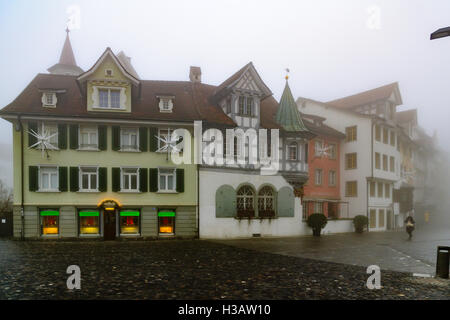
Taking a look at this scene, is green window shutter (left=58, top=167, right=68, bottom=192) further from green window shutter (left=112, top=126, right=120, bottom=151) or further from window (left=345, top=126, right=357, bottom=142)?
window (left=345, top=126, right=357, bottom=142)

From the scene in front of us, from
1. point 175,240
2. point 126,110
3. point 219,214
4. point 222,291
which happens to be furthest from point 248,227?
point 222,291

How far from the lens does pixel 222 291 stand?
9625 millimetres

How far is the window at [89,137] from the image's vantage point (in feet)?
85.0

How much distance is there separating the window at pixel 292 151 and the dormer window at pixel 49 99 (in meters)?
16.9

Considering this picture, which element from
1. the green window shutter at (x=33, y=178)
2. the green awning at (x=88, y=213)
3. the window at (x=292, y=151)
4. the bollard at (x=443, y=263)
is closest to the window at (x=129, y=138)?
the green awning at (x=88, y=213)

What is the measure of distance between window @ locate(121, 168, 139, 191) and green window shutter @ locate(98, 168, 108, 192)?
43.6 inches

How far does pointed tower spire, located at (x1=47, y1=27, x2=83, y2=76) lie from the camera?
62.2 meters

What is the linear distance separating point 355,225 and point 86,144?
23.5 metres

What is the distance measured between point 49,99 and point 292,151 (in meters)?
17.6

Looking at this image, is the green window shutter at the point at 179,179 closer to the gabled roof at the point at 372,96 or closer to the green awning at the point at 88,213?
the green awning at the point at 88,213

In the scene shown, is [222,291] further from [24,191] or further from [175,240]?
[24,191]

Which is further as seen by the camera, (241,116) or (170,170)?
(241,116)

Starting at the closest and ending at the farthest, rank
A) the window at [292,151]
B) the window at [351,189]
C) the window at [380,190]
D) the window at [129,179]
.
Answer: the window at [129,179] → the window at [292,151] → the window at [351,189] → the window at [380,190]

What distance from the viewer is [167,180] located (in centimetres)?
2694
